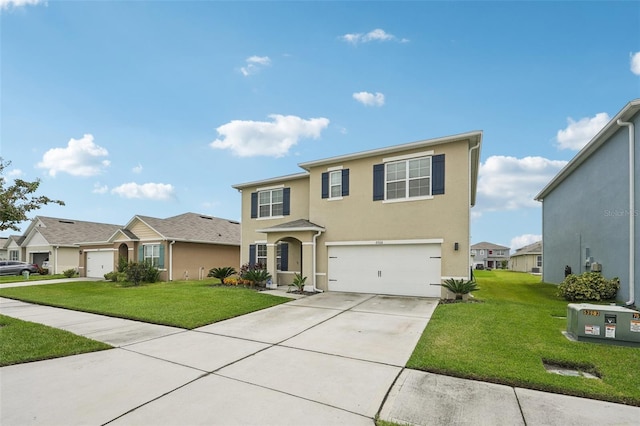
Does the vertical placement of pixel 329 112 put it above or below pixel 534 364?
above

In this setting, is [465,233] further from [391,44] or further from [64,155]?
[64,155]

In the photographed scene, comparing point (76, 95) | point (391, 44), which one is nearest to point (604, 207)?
point (391, 44)

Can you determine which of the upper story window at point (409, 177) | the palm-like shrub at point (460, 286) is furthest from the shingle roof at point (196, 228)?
the palm-like shrub at point (460, 286)

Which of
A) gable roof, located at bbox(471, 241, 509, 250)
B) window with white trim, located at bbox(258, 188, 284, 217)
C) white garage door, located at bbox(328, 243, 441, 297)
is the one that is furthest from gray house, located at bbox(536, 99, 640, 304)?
gable roof, located at bbox(471, 241, 509, 250)

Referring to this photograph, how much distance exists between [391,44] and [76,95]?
13.2 m

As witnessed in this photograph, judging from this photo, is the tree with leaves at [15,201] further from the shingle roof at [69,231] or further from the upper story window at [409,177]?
the shingle roof at [69,231]

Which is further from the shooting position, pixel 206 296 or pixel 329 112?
pixel 329 112

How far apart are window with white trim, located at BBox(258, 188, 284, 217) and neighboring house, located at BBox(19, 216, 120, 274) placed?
767 inches

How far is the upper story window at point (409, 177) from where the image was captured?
12.3 metres

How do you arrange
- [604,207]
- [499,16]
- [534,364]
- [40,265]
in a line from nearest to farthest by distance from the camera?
[534,364], [499,16], [604,207], [40,265]

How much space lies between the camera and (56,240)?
2795 centimetres

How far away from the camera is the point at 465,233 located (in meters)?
11.7

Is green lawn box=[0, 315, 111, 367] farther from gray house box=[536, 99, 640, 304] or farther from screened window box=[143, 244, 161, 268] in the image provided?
gray house box=[536, 99, 640, 304]

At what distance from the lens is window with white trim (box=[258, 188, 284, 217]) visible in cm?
1703
